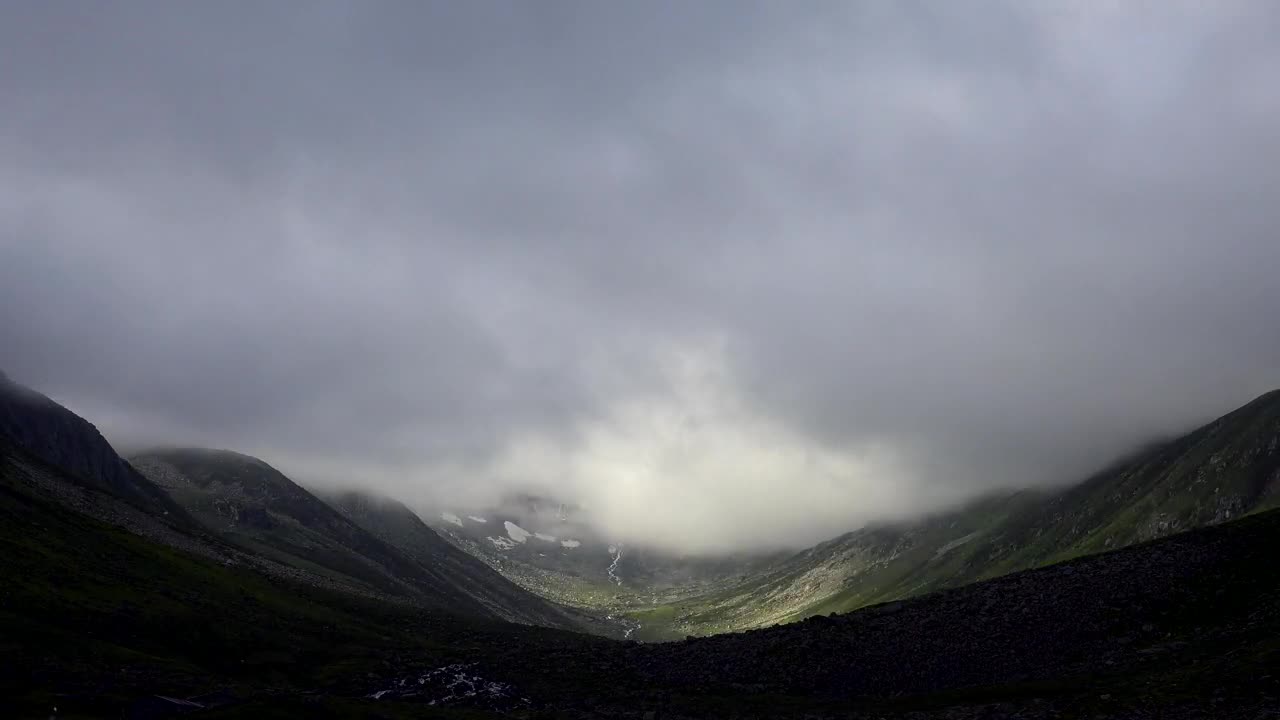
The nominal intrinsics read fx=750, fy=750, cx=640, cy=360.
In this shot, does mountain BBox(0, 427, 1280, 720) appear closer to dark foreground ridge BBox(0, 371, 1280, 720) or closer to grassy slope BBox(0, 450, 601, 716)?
dark foreground ridge BBox(0, 371, 1280, 720)

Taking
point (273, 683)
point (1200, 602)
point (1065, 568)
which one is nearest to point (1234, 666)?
point (1200, 602)

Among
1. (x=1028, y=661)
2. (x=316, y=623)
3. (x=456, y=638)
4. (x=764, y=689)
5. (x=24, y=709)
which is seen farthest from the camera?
(x=456, y=638)

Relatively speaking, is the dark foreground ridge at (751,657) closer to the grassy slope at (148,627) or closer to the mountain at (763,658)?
the mountain at (763,658)

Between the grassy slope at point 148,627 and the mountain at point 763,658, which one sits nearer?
the mountain at point 763,658

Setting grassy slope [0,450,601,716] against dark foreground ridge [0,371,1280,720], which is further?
grassy slope [0,450,601,716]

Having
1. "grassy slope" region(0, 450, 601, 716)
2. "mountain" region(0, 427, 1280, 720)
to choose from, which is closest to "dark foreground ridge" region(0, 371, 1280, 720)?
"mountain" region(0, 427, 1280, 720)

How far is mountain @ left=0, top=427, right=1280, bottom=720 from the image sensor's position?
54562 mm

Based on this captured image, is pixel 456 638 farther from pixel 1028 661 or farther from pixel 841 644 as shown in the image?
pixel 1028 661

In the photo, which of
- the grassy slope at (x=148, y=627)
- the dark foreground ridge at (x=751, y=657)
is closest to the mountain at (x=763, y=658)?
the dark foreground ridge at (x=751, y=657)

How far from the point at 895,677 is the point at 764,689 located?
12948 millimetres

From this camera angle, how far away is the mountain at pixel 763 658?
179 ft

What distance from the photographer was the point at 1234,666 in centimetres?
5138

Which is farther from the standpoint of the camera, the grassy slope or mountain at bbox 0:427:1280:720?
the grassy slope

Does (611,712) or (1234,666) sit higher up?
(1234,666)
